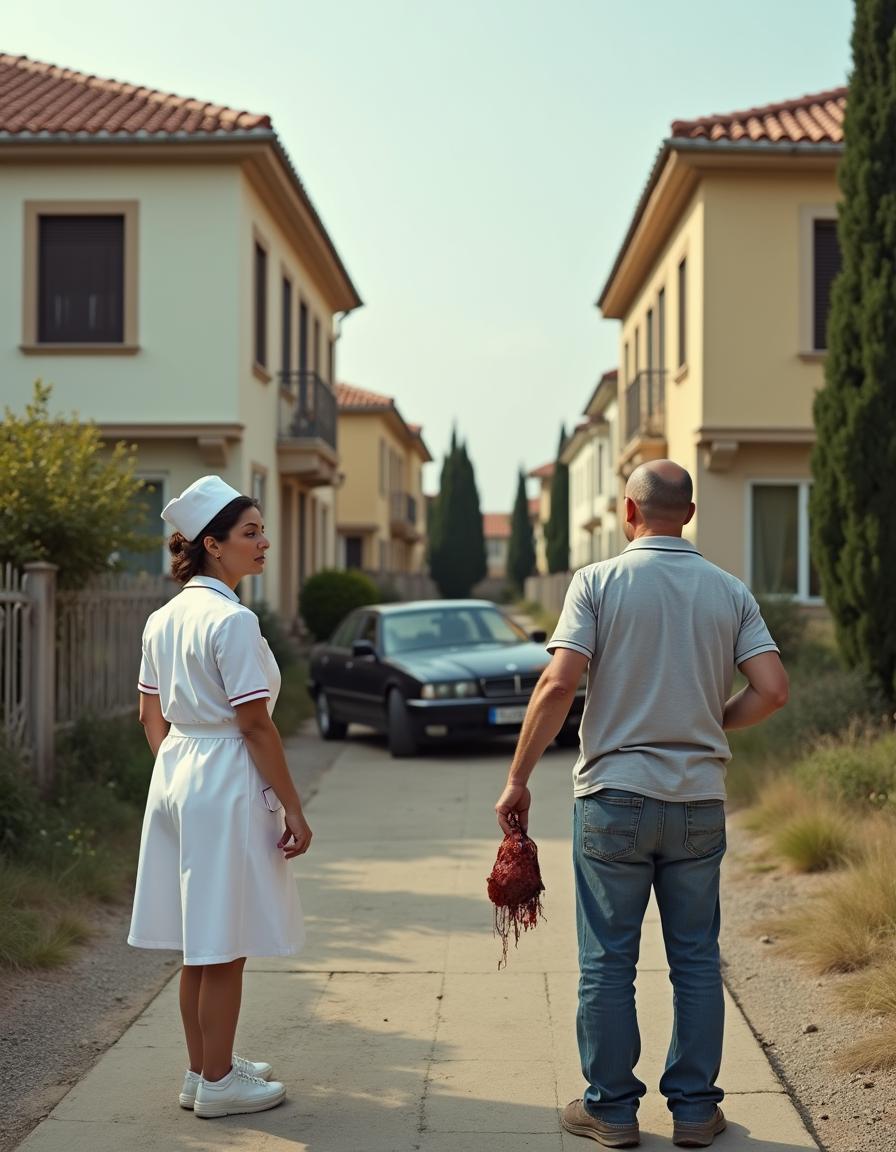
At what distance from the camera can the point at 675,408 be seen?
21875mm

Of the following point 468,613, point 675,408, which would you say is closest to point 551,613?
point 675,408

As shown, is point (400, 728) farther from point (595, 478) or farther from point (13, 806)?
point (595, 478)

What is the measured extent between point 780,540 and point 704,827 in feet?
52.5

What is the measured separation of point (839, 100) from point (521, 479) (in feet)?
215

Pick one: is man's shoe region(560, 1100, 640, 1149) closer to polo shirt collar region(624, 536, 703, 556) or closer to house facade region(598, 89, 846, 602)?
polo shirt collar region(624, 536, 703, 556)

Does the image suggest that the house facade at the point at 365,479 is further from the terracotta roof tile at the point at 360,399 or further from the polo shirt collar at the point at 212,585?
the polo shirt collar at the point at 212,585

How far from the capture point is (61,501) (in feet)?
32.4

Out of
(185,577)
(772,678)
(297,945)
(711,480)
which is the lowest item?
(297,945)

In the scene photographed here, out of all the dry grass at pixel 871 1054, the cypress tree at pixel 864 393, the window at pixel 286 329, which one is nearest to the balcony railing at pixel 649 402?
the window at pixel 286 329

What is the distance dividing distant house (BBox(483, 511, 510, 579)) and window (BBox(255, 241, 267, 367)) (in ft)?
326

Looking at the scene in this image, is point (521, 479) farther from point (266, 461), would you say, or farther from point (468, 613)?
point (468, 613)

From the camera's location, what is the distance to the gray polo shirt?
431cm

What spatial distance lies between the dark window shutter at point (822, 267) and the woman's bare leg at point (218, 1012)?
1610 cm

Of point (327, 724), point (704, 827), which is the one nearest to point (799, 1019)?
point (704, 827)
